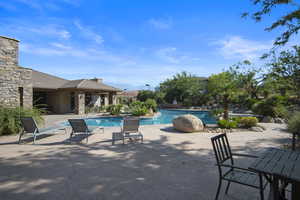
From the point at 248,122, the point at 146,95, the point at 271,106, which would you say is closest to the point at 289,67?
the point at 248,122

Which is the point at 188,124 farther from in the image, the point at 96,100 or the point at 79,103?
the point at 96,100

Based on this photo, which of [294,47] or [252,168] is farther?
[294,47]

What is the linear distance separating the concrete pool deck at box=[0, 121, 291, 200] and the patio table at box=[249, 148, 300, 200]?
88cm

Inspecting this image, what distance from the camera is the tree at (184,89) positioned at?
27628 mm

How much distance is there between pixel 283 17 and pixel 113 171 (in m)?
6.69

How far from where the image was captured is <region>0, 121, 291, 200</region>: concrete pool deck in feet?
8.72

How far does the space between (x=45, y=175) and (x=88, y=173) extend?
89 cm

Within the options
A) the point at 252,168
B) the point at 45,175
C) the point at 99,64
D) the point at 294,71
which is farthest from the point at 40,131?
the point at 99,64

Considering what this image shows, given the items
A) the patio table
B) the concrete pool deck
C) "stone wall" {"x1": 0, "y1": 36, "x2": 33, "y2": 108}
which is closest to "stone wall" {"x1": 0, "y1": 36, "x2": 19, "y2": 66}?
"stone wall" {"x1": 0, "y1": 36, "x2": 33, "y2": 108}

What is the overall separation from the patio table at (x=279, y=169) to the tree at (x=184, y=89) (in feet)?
83.4

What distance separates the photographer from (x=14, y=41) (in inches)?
346

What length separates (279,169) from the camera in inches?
70.1

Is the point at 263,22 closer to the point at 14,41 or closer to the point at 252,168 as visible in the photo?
the point at 252,168

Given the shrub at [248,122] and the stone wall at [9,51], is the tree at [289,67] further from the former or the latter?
the stone wall at [9,51]
